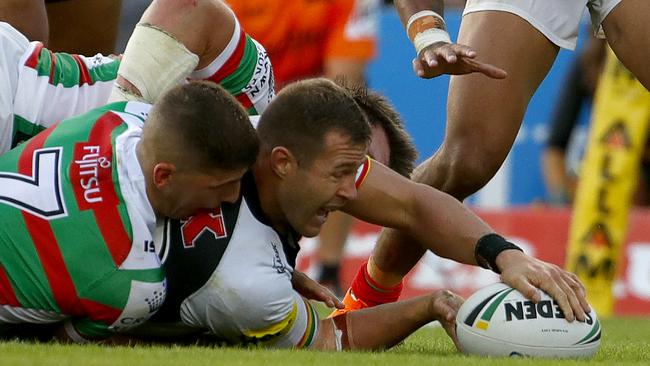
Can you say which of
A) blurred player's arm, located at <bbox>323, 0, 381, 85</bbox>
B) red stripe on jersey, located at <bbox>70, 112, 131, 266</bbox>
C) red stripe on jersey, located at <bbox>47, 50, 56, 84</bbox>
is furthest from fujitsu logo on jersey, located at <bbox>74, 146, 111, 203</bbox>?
blurred player's arm, located at <bbox>323, 0, 381, 85</bbox>

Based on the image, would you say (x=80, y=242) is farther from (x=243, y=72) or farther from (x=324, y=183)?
(x=243, y=72)

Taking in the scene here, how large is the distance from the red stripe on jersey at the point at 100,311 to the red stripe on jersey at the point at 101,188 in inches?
6.0

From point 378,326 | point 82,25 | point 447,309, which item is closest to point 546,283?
point 447,309

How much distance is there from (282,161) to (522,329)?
0.96 metres

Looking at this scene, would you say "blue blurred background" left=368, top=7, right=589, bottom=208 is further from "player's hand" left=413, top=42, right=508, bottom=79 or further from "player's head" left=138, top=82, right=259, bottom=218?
"player's head" left=138, top=82, right=259, bottom=218

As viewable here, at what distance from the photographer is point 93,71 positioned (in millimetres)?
5609

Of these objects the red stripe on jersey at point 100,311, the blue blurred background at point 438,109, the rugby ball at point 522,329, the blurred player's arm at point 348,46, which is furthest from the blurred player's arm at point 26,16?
the blue blurred background at point 438,109

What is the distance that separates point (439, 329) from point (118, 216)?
2703 millimetres

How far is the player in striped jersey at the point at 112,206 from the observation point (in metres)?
4.59

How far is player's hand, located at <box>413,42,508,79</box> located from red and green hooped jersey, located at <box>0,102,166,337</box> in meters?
1.15

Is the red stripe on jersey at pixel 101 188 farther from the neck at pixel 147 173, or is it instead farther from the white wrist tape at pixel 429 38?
the white wrist tape at pixel 429 38

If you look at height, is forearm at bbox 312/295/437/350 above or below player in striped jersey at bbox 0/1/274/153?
below

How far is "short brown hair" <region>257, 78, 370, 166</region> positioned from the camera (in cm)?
480

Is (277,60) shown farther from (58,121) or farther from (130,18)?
(130,18)
